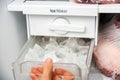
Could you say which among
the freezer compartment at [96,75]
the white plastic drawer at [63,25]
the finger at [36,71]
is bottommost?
the freezer compartment at [96,75]

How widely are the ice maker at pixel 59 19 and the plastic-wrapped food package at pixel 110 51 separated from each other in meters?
0.04

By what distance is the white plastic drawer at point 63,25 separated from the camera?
0.82 meters

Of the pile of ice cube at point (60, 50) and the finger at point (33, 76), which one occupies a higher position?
the pile of ice cube at point (60, 50)

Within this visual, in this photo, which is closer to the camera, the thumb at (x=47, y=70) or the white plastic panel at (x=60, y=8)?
the thumb at (x=47, y=70)

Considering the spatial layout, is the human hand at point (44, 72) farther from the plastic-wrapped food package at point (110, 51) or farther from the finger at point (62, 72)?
the plastic-wrapped food package at point (110, 51)

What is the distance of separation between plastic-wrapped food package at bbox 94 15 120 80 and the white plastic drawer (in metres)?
0.05

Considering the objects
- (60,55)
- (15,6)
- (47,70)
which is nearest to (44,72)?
(47,70)

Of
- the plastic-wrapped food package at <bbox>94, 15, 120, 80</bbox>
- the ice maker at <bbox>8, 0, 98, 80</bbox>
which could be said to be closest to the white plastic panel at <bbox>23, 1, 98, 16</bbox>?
the ice maker at <bbox>8, 0, 98, 80</bbox>

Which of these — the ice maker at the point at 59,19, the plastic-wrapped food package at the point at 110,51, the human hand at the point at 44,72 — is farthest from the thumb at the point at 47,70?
the plastic-wrapped food package at the point at 110,51

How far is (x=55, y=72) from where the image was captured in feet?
2.35

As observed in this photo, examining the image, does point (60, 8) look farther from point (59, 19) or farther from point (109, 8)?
point (109, 8)

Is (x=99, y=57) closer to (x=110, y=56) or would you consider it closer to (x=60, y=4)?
(x=110, y=56)

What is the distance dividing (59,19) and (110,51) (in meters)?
0.20

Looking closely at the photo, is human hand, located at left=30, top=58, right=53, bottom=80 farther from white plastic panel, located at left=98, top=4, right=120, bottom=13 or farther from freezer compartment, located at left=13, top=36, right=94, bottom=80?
white plastic panel, located at left=98, top=4, right=120, bottom=13
